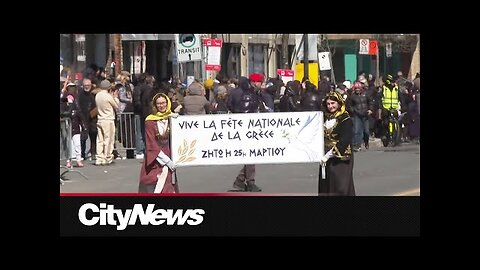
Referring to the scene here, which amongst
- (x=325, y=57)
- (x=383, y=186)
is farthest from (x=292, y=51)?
(x=383, y=186)

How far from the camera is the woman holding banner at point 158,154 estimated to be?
16.3 m

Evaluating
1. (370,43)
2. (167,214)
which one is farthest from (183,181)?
(370,43)

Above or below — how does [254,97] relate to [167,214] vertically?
above

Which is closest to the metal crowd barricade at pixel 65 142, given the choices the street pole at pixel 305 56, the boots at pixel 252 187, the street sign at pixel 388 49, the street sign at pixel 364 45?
the boots at pixel 252 187

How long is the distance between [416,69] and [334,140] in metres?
1.19

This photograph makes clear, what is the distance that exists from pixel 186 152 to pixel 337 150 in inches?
65.2

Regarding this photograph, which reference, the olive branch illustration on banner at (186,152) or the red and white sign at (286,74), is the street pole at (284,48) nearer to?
the red and white sign at (286,74)

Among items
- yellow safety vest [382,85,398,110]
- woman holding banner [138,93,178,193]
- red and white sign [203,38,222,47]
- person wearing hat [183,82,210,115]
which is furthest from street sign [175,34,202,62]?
yellow safety vest [382,85,398,110]

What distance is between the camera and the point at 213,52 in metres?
16.3

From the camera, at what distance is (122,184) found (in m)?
16.3

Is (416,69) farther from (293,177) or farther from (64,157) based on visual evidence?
(64,157)

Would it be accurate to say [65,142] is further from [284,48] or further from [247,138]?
[284,48]

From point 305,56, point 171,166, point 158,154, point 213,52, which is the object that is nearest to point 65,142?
point 158,154

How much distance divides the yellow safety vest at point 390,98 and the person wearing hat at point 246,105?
1448 mm
